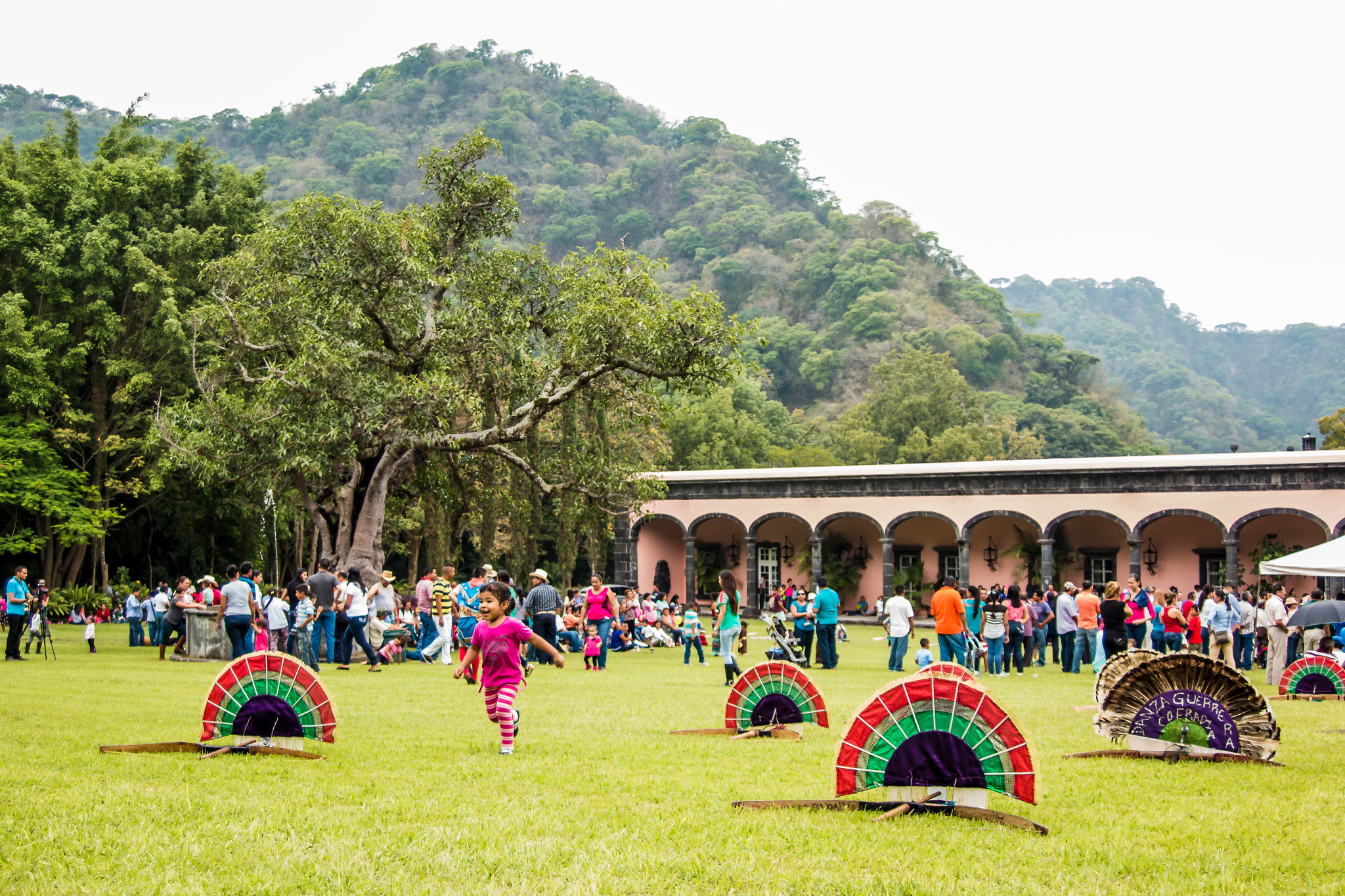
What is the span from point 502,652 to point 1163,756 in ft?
13.7

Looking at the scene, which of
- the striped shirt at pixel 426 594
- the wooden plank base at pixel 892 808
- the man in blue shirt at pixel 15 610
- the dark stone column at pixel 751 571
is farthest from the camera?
the dark stone column at pixel 751 571

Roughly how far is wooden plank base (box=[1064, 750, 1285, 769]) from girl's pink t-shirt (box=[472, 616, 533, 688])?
349 cm

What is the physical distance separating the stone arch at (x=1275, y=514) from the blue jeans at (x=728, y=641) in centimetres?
1835

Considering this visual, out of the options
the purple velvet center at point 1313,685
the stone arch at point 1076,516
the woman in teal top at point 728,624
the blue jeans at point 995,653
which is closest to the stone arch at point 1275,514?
the stone arch at point 1076,516

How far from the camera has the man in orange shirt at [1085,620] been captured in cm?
1472

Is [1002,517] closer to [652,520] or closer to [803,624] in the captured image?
[652,520]

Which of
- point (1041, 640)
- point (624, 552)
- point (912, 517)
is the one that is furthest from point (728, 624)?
A: point (624, 552)

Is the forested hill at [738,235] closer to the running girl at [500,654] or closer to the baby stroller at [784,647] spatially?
the baby stroller at [784,647]

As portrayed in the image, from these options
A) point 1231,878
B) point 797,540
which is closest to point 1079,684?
point 1231,878

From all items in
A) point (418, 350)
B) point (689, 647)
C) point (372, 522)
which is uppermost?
point (418, 350)

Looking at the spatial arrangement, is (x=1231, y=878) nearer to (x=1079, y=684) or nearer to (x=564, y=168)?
(x=1079, y=684)

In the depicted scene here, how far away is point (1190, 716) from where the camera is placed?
708 centimetres

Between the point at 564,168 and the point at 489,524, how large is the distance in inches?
3566

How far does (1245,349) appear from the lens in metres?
115
